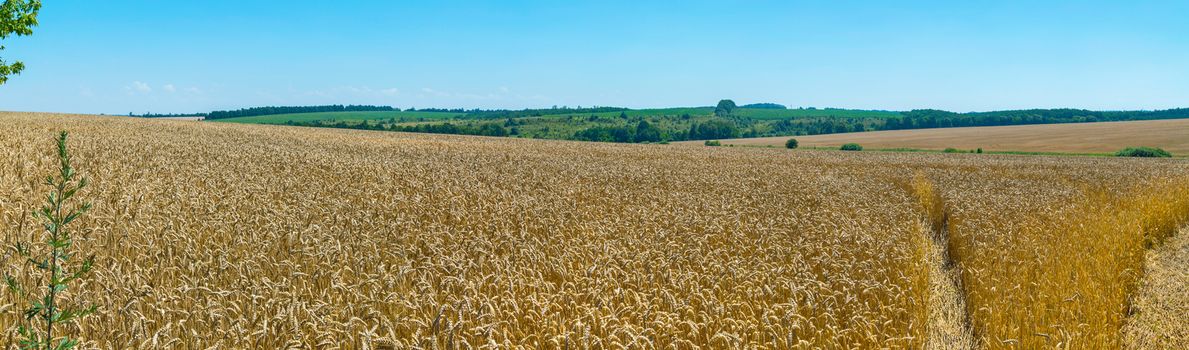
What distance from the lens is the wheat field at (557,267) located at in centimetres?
419

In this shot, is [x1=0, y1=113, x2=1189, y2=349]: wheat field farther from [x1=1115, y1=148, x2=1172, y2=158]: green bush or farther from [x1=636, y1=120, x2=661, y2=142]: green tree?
[x1=636, y1=120, x2=661, y2=142]: green tree

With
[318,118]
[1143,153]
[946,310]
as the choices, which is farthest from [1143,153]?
[318,118]

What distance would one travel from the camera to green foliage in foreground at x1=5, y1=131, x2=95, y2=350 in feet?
7.41

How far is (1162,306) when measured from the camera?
7.70 meters

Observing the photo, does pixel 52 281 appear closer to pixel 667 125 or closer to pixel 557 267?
pixel 557 267

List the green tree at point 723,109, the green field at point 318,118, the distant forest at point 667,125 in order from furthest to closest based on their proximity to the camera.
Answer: the green tree at point 723,109, the green field at point 318,118, the distant forest at point 667,125

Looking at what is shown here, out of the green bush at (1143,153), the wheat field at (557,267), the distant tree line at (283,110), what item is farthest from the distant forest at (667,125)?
the wheat field at (557,267)

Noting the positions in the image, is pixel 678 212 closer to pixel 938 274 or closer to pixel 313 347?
pixel 938 274

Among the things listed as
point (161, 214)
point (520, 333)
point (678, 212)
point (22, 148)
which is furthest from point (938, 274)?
point (22, 148)

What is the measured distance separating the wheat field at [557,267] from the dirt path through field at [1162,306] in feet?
0.43

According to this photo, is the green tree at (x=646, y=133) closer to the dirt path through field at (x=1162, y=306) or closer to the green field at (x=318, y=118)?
the green field at (x=318, y=118)

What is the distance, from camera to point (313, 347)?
3928 mm

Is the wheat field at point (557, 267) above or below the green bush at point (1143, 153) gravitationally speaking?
above

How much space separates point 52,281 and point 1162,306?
9.93 metres
